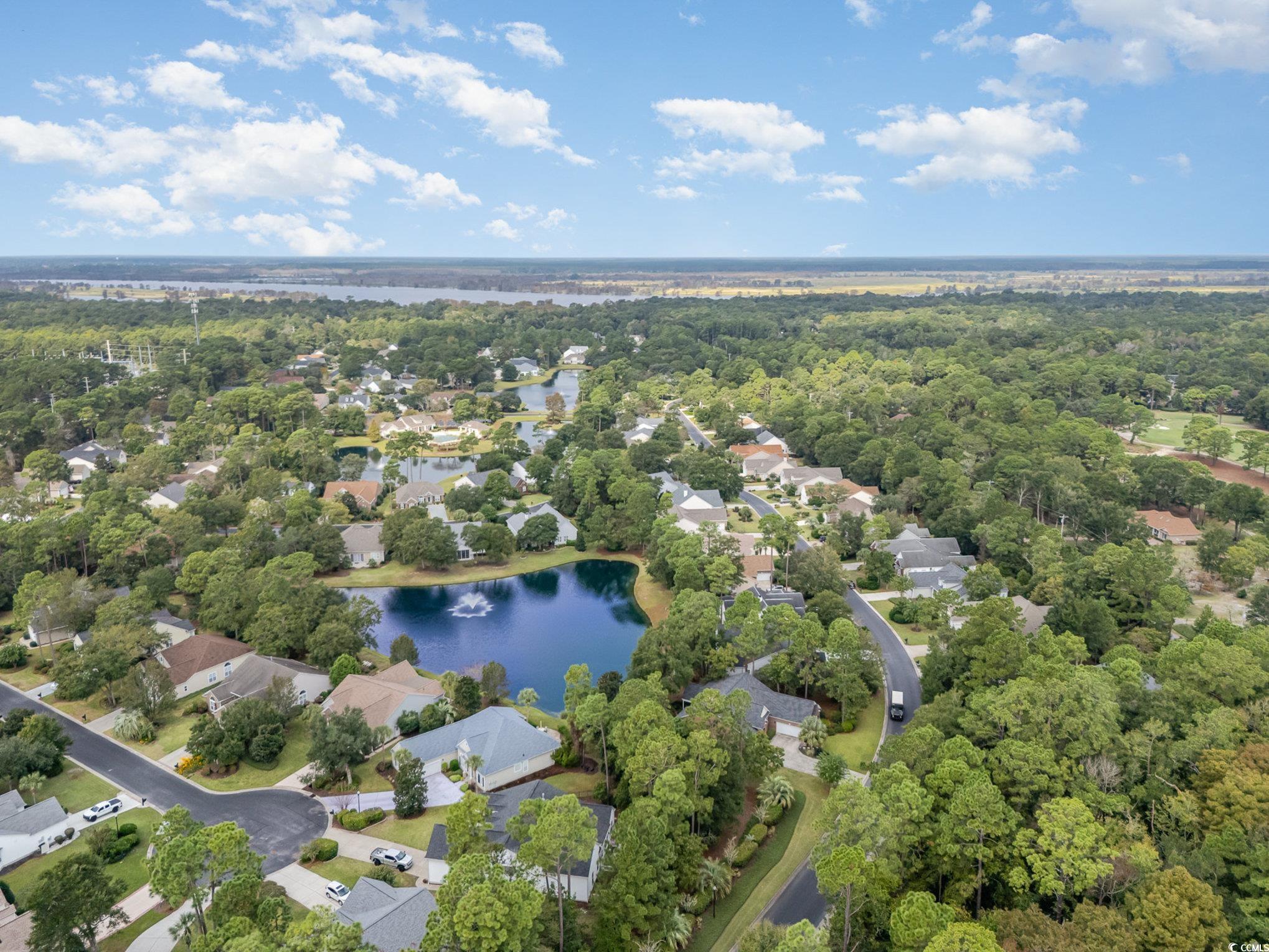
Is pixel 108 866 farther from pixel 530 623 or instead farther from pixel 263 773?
pixel 530 623

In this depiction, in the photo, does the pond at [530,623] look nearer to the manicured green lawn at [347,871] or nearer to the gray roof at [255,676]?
the gray roof at [255,676]

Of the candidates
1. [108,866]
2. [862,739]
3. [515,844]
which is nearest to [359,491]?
[108,866]

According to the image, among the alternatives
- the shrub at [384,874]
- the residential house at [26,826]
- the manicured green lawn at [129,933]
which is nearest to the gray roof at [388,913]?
the shrub at [384,874]

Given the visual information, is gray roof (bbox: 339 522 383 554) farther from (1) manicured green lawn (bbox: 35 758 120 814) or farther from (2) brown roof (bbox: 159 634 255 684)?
(1) manicured green lawn (bbox: 35 758 120 814)

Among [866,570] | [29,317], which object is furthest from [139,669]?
[29,317]

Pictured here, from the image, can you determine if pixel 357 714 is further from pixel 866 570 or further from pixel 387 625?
pixel 866 570

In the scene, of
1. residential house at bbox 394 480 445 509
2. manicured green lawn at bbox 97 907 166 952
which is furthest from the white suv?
residential house at bbox 394 480 445 509
